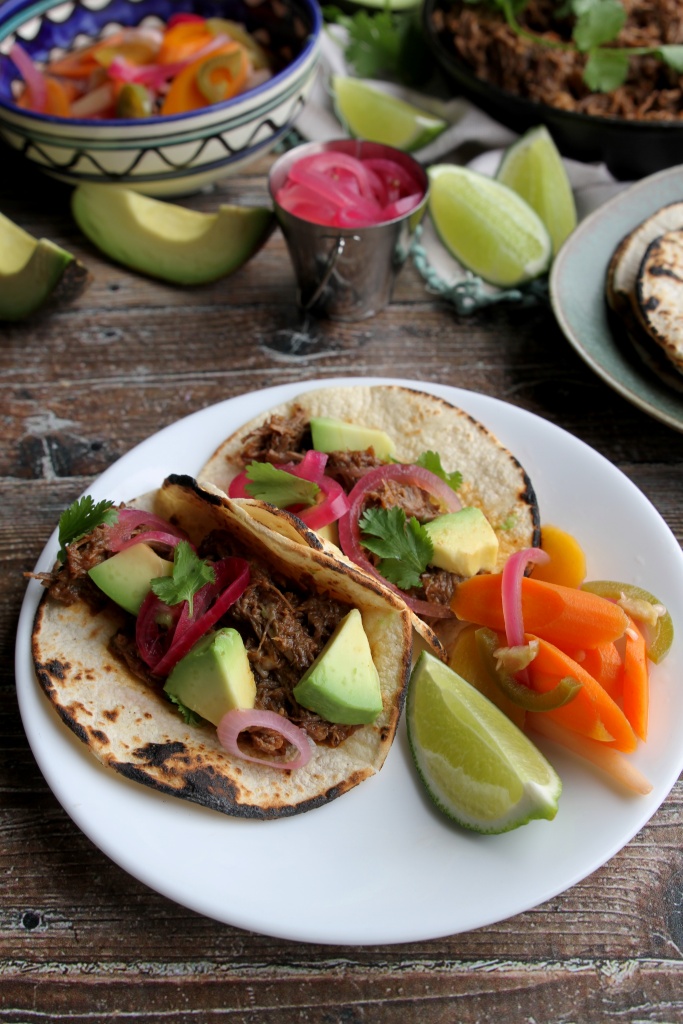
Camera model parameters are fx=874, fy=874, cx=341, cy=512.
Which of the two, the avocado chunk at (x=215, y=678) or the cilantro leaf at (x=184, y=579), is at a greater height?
the cilantro leaf at (x=184, y=579)

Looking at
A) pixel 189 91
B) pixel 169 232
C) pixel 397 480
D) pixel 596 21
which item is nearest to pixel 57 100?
pixel 189 91

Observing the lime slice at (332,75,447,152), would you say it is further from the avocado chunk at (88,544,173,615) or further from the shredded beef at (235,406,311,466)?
the avocado chunk at (88,544,173,615)

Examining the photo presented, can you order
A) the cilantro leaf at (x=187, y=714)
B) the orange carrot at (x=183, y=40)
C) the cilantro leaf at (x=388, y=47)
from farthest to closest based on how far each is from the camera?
the cilantro leaf at (x=388, y=47), the orange carrot at (x=183, y=40), the cilantro leaf at (x=187, y=714)

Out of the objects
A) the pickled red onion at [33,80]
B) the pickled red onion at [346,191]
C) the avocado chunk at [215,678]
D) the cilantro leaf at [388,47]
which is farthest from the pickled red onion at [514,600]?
the cilantro leaf at [388,47]

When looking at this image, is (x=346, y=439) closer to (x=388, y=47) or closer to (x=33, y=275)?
(x=33, y=275)

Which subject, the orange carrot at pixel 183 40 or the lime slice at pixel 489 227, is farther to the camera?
the orange carrot at pixel 183 40

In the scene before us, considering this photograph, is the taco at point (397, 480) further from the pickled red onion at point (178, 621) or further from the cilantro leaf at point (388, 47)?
the cilantro leaf at point (388, 47)
